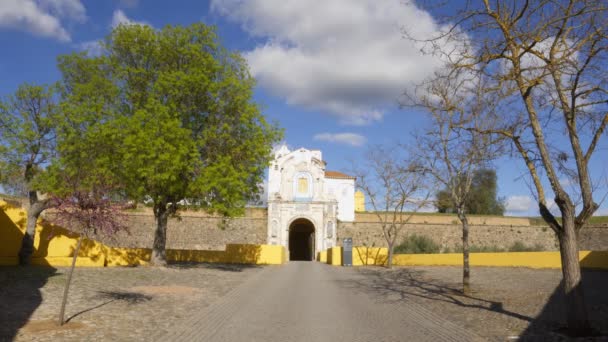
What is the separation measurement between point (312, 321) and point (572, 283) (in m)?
5.08

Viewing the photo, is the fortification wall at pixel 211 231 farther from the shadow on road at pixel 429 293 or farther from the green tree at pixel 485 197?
the green tree at pixel 485 197

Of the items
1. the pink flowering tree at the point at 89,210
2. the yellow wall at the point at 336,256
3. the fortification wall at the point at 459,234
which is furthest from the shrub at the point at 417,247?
the pink flowering tree at the point at 89,210

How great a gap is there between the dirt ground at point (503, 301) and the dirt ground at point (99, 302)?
608cm

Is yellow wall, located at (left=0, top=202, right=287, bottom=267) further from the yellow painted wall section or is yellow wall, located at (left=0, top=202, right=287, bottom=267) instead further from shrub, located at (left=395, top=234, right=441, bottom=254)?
shrub, located at (left=395, top=234, right=441, bottom=254)

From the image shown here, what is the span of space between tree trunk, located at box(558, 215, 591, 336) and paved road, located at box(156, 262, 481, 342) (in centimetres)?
179

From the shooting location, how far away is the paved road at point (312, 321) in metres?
8.17

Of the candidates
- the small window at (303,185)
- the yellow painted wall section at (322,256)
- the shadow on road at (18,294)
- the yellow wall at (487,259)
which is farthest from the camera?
the small window at (303,185)

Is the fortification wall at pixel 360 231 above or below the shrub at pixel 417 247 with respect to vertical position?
above

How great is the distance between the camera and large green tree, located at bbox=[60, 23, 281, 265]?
1917cm

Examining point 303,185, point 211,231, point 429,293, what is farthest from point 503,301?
point 211,231

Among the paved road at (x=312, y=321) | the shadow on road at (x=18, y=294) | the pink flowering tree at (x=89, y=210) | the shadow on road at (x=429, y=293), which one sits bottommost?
the shadow on road at (x=429, y=293)

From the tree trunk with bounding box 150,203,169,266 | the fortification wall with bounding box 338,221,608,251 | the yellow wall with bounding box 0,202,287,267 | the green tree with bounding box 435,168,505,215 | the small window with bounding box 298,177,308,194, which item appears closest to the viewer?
the yellow wall with bounding box 0,202,287,267

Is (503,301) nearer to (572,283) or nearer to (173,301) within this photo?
(572,283)

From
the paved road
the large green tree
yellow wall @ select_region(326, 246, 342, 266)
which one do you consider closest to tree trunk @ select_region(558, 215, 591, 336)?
the paved road
